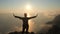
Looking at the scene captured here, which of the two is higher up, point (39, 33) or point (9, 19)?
point (9, 19)

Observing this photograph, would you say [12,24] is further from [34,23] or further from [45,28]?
[45,28]

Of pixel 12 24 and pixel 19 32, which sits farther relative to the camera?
pixel 12 24

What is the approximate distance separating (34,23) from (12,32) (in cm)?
103

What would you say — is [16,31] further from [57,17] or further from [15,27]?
[57,17]

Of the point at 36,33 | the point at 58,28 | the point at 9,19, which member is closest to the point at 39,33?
the point at 36,33

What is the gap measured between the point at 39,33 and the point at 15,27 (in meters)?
1.03

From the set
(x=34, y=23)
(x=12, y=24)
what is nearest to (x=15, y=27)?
(x=12, y=24)

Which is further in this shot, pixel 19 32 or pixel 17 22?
pixel 17 22

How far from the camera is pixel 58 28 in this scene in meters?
7.82

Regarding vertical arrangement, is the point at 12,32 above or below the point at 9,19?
below

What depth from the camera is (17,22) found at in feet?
25.0

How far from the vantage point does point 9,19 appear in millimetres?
7684

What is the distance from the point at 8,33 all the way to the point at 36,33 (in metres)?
1.14

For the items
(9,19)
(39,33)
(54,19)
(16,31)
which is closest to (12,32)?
(16,31)
